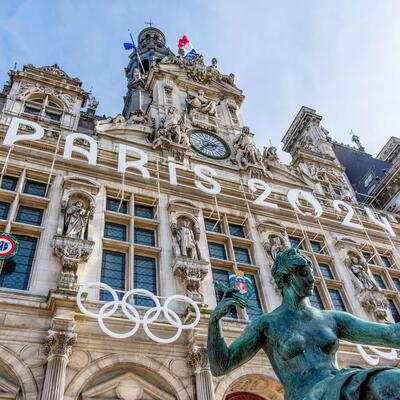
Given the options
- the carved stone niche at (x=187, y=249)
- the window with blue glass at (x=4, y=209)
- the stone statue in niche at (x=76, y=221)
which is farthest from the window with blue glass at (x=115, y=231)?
the window with blue glass at (x=4, y=209)

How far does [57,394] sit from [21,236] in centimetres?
479

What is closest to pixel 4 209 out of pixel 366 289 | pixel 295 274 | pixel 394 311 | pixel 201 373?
pixel 201 373

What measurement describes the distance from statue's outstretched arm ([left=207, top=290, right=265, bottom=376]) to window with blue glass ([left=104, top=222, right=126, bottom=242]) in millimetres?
8916

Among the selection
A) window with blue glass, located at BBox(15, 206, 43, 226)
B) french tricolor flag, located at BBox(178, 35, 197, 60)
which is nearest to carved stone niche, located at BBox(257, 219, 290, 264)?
window with blue glass, located at BBox(15, 206, 43, 226)

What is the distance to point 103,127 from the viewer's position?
16.4 m

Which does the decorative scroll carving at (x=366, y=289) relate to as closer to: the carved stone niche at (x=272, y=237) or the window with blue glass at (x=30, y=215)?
the carved stone niche at (x=272, y=237)

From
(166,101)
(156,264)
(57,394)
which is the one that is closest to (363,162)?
(166,101)

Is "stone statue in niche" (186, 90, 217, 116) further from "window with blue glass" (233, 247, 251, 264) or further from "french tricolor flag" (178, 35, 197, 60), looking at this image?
"window with blue glass" (233, 247, 251, 264)

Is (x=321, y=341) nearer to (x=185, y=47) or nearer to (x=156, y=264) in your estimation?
(x=156, y=264)

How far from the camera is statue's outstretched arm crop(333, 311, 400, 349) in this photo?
3150 millimetres

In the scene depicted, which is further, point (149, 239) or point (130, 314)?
point (149, 239)

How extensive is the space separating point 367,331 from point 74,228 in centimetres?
879

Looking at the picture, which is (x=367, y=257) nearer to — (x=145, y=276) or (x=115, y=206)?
(x=145, y=276)

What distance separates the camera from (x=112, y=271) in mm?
11117
